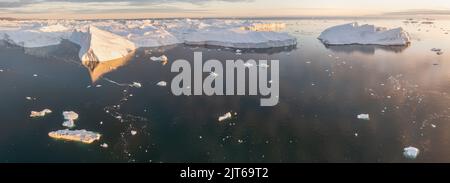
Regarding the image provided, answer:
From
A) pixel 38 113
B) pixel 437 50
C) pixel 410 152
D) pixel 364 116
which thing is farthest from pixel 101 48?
pixel 437 50

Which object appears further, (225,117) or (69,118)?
(225,117)

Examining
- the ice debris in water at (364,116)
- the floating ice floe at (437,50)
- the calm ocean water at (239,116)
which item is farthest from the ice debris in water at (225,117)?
the floating ice floe at (437,50)

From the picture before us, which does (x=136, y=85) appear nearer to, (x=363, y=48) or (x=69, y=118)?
(x=69, y=118)

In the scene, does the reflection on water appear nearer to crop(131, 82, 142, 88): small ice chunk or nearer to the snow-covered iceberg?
the snow-covered iceberg

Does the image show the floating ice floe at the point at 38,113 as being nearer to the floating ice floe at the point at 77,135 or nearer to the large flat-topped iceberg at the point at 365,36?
the floating ice floe at the point at 77,135

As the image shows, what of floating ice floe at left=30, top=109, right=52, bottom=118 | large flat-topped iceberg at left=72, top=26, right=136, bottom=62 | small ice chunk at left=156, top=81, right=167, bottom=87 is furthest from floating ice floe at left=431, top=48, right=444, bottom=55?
floating ice floe at left=30, top=109, right=52, bottom=118
